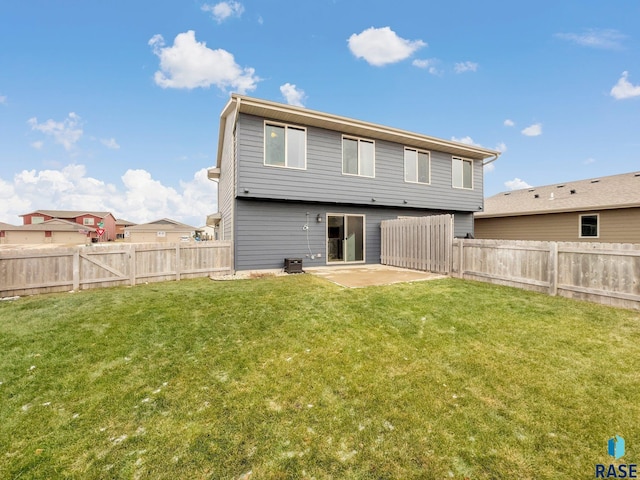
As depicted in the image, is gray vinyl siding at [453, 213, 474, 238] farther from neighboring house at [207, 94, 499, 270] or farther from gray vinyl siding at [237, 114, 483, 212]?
neighboring house at [207, 94, 499, 270]

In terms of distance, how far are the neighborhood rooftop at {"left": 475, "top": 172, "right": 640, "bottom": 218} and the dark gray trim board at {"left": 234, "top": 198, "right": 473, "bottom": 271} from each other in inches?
379

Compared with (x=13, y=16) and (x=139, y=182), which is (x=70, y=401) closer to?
(x=13, y=16)

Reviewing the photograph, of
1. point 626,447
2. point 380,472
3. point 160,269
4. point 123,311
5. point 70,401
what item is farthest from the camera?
point 160,269

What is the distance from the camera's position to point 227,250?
9.28 metres

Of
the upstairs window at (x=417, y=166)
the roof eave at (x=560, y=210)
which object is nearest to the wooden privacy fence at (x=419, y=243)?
the upstairs window at (x=417, y=166)

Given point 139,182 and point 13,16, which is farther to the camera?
point 139,182

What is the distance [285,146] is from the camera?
9758 mm

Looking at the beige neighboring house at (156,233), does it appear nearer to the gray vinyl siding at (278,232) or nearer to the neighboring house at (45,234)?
the neighboring house at (45,234)

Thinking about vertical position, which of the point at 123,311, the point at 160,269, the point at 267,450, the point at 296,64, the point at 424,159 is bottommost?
the point at 267,450

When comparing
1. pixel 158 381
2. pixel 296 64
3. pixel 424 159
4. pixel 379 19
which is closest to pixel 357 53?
pixel 379 19

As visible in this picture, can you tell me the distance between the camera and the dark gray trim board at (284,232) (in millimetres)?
9500

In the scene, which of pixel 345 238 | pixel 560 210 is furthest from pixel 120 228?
pixel 560 210

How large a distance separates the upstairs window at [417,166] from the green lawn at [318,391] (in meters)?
8.31

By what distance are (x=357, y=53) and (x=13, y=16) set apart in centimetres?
1452
